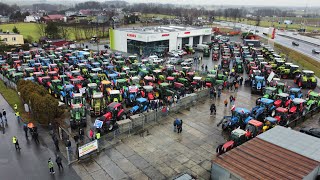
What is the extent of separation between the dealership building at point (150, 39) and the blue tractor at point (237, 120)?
2742 cm

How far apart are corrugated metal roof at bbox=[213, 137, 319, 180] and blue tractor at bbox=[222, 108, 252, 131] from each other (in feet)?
15.0

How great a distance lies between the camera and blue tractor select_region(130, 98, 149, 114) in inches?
811

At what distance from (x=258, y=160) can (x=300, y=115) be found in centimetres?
1025

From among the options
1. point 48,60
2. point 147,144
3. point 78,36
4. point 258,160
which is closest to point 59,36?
point 78,36

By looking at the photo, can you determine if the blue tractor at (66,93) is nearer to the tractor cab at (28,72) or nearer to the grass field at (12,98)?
the grass field at (12,98)

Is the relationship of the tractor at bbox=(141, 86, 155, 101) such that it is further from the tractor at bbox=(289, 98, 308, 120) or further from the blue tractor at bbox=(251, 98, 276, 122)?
the tractor at bbox=(289, 98, 308, 120)

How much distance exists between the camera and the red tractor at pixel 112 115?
59.6 ft

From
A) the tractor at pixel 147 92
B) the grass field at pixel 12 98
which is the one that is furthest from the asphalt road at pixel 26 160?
the tractor at pixel 147 92

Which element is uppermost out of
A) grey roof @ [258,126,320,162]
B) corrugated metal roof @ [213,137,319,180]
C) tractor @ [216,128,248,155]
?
grey roof @ [258,126,320,162]

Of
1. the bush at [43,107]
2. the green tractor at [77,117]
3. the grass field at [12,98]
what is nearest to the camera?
the bush at [43,107]

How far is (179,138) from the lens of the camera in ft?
57.6

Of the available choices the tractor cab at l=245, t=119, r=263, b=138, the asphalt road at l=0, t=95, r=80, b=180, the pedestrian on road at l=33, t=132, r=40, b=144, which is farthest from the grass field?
the tractor cab at l=245, t=119, r=263, b=138

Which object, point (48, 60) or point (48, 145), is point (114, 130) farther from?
point (48, 60)

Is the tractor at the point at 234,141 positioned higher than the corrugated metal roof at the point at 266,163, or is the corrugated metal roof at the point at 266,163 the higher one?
the corrugated metal roof at the point at 266,163
